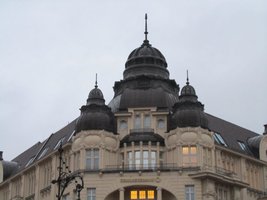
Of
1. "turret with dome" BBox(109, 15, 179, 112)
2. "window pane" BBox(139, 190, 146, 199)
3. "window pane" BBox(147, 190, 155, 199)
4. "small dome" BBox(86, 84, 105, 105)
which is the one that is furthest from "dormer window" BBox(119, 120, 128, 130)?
"window pane" BBox(147, 190, 155, 199)

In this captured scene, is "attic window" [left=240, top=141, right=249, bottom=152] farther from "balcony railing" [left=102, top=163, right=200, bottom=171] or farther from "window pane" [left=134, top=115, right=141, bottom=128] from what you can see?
"window pane" [left=134, top=115, right=141, bottom=128]

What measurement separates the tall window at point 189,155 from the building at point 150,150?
109 millimetres

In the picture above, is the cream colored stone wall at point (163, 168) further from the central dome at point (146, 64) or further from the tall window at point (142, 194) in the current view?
the central dome at point (146, 64)

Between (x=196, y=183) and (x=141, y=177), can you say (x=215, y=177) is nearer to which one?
(x=196, y=183)

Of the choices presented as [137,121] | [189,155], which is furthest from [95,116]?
[189,155]

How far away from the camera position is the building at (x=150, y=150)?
71938 mm

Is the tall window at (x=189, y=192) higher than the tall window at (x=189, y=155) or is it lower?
lower

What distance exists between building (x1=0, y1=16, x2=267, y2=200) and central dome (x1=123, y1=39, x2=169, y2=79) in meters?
0.12

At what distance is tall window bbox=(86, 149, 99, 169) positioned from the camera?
242 feet

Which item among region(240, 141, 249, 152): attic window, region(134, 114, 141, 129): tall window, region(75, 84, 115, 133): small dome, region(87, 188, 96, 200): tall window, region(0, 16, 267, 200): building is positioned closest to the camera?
region(0, 16, 267, 200): building

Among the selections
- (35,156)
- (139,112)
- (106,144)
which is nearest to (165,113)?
(139,112)

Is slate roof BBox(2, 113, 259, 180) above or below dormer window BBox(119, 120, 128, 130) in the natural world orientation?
above

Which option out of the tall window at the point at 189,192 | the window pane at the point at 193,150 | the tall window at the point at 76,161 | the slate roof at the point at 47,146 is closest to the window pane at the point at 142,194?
the tall window at the point at 189,192

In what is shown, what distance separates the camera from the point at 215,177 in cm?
7150
